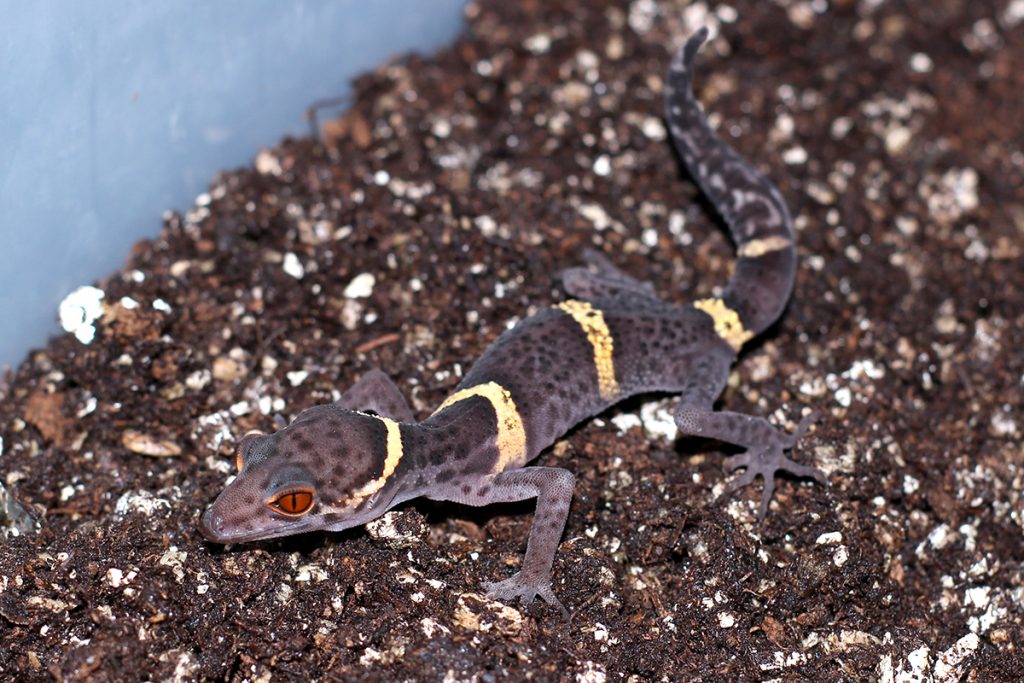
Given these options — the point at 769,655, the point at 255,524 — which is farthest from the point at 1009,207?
the point at 255,524

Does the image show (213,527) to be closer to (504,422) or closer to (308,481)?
(308,481)

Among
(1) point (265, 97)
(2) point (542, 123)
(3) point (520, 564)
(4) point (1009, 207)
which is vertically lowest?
(4) point (1009, 207)

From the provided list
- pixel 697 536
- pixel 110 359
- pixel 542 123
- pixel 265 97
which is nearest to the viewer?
pixel 697 536

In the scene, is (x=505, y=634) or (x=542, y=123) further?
(x=542, y=123)

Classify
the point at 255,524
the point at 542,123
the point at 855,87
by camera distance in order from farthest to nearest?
the point at 855,87, the point at 542,123, the point at 255,524

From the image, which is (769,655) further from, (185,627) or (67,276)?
(67,276)

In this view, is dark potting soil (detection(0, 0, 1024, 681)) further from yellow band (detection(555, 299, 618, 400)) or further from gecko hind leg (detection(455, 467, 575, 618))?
yellow band (detection(555, 299, 618, 400))

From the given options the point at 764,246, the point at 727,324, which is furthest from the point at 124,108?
the point at 764,246
